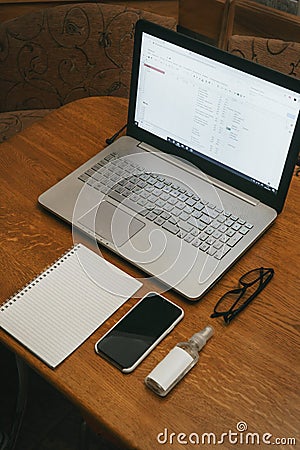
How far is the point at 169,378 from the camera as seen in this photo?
0.93 m

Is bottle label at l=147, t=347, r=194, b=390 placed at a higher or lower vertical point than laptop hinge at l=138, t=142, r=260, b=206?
lower

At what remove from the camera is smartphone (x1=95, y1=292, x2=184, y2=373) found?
97 cm

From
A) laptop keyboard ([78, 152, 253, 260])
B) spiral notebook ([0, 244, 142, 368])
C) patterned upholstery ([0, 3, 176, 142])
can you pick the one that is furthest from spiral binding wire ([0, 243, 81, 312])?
patterned upholstery ([0, 3, 176, 142])

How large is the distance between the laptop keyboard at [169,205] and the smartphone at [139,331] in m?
0.14

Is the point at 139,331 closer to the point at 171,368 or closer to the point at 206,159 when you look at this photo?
the point at 171,368

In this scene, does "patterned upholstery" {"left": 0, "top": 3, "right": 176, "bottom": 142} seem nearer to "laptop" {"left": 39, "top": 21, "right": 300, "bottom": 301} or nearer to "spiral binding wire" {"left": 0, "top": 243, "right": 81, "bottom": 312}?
"laptop" {"left": 39, "top": 21, "right": 300, "bottom": 301}

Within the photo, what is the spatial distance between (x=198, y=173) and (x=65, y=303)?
0.40 meters

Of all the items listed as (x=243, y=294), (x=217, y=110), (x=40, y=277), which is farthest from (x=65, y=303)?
(x=217, y=110)

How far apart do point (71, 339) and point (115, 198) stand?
12.8 inches

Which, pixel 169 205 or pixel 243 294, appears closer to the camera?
pixel 243 294

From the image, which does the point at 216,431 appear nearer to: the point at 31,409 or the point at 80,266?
the point at 80,266

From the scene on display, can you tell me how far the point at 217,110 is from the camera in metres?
1.15

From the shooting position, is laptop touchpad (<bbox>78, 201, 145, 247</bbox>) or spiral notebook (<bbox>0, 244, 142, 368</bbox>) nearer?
spiral notebook (<bbox>0, 244, 142, 368</bbox>)

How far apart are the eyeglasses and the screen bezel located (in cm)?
15
